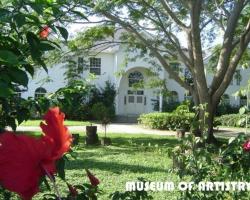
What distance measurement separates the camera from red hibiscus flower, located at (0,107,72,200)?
1.02 metres

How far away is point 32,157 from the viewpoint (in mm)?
1046

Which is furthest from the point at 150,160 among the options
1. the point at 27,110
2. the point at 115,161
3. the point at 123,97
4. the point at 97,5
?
the point at 123,97

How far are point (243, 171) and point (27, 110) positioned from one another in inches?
77.4

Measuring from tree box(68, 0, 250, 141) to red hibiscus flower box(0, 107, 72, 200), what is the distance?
46.1 feet

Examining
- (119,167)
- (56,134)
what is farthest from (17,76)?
(119,167)

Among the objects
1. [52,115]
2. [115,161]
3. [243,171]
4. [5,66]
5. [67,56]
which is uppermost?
[67,56]

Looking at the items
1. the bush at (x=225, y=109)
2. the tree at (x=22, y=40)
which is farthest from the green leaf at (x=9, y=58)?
the bush at (x=225, y=109)

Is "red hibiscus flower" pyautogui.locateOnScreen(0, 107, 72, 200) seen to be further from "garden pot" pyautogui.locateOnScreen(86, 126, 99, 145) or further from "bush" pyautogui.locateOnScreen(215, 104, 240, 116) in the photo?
"bush" pyautogui.locateOnScreen(215, 104, 240, 116)

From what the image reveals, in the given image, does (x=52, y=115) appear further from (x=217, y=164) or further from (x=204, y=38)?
(x=204, y=38)

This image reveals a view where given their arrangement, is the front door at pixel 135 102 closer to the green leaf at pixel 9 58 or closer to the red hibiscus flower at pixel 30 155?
the green leaf at pixel 9 58

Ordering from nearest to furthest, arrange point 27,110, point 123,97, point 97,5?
point 27,110 → point 97,5 → point 123,97

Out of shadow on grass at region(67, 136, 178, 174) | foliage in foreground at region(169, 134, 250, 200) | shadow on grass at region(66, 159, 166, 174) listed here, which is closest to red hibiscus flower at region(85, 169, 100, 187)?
foliage in foreground at region(169, 134, 250, 200)

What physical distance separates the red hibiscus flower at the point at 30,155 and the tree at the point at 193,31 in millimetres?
14055

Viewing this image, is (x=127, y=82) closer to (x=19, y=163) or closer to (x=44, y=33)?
(x=44, y=33)
